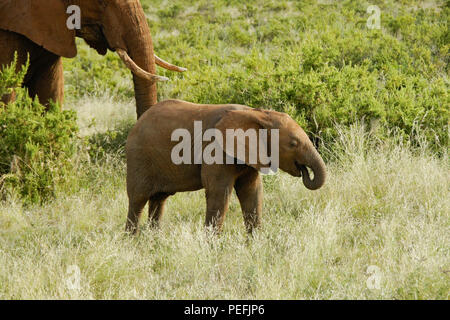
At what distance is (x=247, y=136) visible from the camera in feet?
16.4

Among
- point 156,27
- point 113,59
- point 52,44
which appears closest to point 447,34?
point 113,59

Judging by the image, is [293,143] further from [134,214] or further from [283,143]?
[134,214]

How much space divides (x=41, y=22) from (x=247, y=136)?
2894 millimetres

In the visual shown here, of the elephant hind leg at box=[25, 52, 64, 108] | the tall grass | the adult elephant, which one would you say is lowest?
the tall grass

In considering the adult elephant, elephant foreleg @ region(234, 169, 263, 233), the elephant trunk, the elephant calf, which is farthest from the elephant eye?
the adult elephant

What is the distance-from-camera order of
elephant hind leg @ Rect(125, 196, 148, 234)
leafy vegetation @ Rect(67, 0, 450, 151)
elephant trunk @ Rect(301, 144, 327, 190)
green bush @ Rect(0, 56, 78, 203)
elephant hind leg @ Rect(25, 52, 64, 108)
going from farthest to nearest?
leafy vegetation @ Rect(67, 0, 450, 151), elephant hind leg @ Rect(25, 52, 64, 108), green bush @ Rect(0, 56, 78, 203), elephant hind leg @ Rect(125, 196, 148, 234), elephant trunk @ Rect(301, 144, 327, 190)

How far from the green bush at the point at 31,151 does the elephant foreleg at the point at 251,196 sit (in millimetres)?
2144

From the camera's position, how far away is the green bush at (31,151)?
6.55 metres

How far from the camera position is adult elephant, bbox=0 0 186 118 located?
266 inches

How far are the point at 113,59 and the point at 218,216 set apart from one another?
28.1 ft

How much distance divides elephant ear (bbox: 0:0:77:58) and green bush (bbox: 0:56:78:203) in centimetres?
42

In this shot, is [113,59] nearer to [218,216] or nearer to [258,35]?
[258,35]

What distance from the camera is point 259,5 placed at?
71.2 feet

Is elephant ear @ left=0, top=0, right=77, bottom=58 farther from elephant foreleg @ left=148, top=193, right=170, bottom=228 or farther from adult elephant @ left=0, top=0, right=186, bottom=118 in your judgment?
elephant foreleg @ left=148, top=193, right=170, bottom=228
